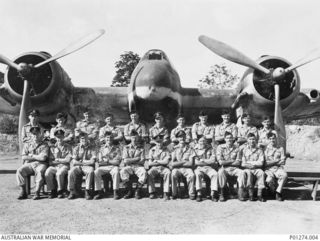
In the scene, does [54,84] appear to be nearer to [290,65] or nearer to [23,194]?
[23,194]

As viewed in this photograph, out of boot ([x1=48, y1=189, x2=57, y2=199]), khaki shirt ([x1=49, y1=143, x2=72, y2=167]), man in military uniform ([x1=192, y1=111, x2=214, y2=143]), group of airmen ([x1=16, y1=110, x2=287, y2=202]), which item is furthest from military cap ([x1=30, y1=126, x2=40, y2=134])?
man in military uniform ([x1=192, y1=111, x2=214, y2=143])

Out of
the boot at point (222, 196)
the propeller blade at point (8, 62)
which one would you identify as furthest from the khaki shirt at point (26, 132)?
the boot at point (222, 196)

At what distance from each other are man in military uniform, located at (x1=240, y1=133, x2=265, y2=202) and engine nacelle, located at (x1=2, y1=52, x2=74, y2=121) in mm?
6190

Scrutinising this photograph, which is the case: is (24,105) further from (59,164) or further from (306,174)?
(306,174)

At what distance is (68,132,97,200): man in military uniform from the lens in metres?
7.64

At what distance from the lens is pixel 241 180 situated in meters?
7.53

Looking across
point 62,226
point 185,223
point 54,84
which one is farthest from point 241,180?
point 54,84

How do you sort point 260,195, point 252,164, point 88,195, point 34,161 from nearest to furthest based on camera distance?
point 260,195, point 88,195, point 252,164, point 34,161

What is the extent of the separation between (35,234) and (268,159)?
5.00 meters

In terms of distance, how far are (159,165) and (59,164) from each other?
217 centimetres

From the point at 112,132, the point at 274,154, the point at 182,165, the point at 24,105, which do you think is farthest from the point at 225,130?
the point at 24,105

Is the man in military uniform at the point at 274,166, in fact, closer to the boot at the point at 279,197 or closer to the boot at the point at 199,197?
the boot at the point at 279,197

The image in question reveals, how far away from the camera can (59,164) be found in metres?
8.02

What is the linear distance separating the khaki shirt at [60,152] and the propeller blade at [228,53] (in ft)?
18.9
